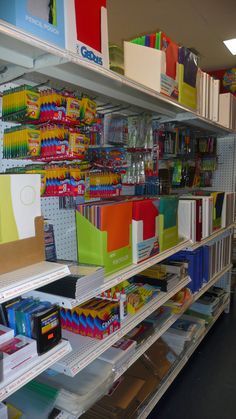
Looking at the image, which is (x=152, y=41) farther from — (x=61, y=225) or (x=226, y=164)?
(x=226, y=164)

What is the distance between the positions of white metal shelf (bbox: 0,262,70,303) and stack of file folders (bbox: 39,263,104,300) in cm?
10

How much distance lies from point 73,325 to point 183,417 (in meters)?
1.12

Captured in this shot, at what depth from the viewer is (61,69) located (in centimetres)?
129

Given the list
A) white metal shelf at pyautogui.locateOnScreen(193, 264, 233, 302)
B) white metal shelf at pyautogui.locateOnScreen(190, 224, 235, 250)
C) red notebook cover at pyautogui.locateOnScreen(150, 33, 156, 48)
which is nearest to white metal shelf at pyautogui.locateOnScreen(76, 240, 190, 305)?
white metal shelf at pyautogui.locateOnScreen(190, 224, 235, 250)

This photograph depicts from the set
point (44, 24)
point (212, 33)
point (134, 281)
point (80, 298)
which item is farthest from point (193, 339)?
point (212, 33)

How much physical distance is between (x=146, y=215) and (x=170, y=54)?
3.41 ft

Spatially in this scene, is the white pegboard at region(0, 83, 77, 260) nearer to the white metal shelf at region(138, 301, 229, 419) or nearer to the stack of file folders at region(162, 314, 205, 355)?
the white metal shelf at region(138, 301, 229, 419)

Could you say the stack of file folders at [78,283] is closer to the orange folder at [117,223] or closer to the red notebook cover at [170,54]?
the orange folder at [117,223]

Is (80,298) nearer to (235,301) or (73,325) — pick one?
(73,325)

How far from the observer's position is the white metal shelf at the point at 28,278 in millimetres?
932

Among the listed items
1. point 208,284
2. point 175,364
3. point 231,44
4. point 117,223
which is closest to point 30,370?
point 117,223

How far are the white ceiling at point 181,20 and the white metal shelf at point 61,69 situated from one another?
2.10 m

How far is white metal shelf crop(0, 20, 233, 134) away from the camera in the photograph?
1.00 metres

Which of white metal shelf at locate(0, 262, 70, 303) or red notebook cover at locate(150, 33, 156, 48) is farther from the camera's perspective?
red notebook cover at locate(150, 33, 156, 48)
